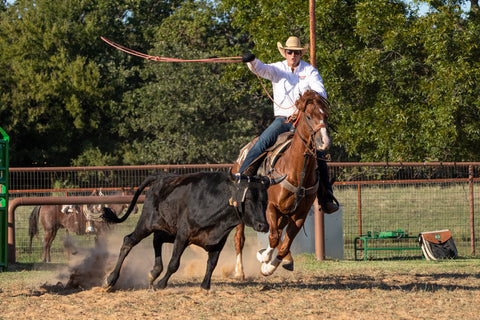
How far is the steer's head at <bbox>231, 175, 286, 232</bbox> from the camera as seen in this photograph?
8305 mm

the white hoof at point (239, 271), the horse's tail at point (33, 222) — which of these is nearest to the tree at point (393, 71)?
the horse's tail at point (33, 222)

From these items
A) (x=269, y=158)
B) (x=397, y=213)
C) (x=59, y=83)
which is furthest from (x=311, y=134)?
(x=59, y=83)

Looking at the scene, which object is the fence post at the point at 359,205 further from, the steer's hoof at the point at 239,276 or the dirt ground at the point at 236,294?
the steer's hoof at the point at 239,276

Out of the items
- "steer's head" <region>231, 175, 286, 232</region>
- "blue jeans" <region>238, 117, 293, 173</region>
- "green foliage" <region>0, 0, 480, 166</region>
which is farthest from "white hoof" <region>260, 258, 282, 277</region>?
"green foliage" <region>0, 0, 480, 166</region>

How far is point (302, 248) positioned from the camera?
15.1 m

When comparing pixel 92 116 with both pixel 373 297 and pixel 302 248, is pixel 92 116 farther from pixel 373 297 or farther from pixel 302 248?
pixel 373 297

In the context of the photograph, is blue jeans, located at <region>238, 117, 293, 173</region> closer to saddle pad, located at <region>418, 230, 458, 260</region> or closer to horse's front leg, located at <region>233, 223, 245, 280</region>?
horse's front leg, located at <region>233, 223, 245, 280</region>

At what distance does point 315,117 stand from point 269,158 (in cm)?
118

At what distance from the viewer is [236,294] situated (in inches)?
341

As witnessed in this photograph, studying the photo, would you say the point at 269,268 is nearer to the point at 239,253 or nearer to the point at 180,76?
the point at 239,253

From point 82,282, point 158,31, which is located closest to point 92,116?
point 158,31

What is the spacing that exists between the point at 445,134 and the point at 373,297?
13.7 m

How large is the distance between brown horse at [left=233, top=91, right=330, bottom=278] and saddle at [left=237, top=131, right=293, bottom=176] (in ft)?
0.17

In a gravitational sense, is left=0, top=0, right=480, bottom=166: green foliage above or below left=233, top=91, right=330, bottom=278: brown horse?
above
